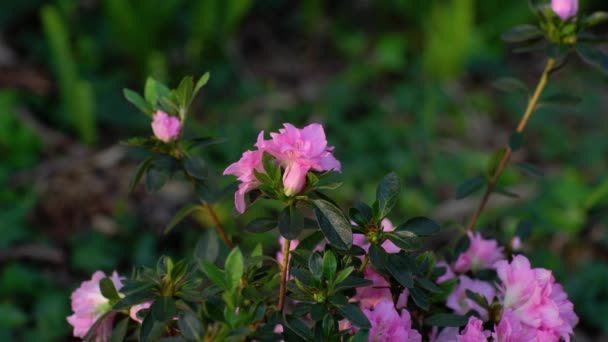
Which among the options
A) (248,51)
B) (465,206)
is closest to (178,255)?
(465,206)

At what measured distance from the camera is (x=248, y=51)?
3398 mm

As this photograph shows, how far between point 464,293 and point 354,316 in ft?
0.95

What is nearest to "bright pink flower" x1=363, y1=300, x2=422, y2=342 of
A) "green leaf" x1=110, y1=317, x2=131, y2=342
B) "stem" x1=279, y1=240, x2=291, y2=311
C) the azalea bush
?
the azalea bush

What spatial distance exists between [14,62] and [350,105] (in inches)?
54.5

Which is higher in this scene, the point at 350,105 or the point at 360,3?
the point at 360,3

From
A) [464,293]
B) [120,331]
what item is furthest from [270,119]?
[120,331]

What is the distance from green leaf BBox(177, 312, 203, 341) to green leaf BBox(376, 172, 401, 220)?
10.8 inches

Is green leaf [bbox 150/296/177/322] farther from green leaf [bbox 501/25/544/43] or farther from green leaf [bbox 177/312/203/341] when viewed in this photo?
green leaf [bbox 501/25/544/43]

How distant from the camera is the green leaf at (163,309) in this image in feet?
2.81

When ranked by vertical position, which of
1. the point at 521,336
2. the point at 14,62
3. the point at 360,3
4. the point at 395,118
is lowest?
the point at 521,336

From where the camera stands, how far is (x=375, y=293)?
3.36 ft

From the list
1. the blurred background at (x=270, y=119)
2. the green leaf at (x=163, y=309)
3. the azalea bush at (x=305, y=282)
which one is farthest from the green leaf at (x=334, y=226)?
the blurred background at (x=270, y=119)

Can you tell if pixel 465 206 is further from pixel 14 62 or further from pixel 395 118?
pixel 14 62

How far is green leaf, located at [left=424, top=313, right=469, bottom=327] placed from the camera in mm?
941
